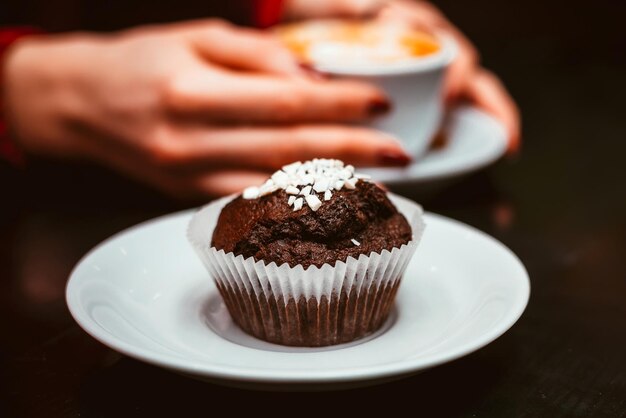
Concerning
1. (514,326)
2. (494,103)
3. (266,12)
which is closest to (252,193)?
(514,326)

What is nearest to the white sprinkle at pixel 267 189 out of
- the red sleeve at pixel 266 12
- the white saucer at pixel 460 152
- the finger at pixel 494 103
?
the white saucer at pixel 460 152

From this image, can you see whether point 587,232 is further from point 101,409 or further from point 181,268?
point 101,409

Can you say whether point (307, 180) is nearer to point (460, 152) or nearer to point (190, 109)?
point (190, 109)

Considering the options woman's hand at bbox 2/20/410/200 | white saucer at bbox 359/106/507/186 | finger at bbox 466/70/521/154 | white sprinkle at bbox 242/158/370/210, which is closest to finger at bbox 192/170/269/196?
woman's hand at bbox 2/20/410/200

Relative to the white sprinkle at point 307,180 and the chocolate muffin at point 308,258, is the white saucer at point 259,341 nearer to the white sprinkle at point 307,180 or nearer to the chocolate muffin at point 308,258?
the chocolate muffin at point 308,258

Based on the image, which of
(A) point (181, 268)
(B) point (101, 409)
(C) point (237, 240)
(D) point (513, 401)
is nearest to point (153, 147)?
(A) point (181, 268)

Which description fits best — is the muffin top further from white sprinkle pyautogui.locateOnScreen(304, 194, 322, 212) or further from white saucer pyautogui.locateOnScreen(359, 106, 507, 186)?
white saucer pyautogui.locateOnScreen(359, 106, 507, 186)
